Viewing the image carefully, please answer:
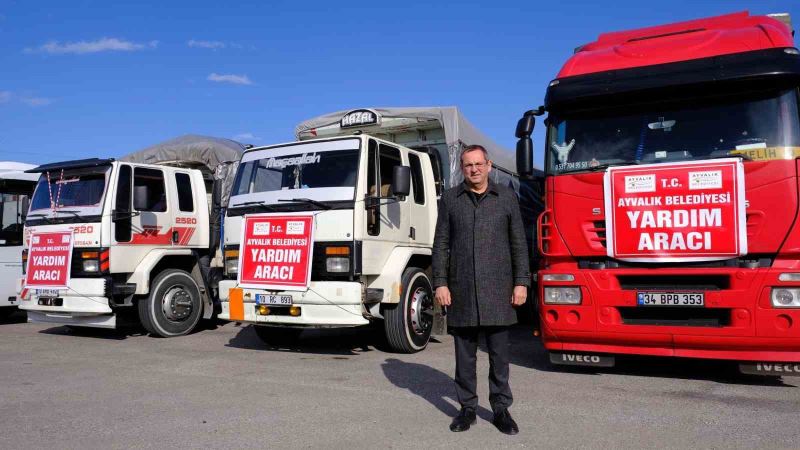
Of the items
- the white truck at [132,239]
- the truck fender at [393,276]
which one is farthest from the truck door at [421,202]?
the white truck at [132,239]

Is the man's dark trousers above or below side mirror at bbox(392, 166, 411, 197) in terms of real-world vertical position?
below

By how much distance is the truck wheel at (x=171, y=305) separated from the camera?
9.53 metres

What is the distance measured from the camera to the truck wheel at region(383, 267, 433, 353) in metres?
7.78

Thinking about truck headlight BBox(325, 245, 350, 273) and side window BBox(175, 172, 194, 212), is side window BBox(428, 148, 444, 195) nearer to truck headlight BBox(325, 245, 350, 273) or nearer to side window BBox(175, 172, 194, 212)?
truck headlight BBox(325, 245, 350, 273)

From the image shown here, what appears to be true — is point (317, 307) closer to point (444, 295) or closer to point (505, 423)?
point (444, 295)

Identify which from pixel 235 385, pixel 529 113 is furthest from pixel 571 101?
pixel 235 385

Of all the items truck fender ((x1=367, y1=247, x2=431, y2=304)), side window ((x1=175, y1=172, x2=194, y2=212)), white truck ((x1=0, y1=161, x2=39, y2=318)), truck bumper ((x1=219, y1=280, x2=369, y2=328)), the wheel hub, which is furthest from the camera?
white truck ((x1=0, y1=161, x2=39, y2=318))

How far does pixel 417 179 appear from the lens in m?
8.76

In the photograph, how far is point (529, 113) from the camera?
6.74 m

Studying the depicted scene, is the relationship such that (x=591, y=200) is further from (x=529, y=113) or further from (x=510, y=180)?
(x=510, y=180)

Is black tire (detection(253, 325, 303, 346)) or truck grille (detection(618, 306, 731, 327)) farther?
black tire (detection(253, 325, 303, 346))

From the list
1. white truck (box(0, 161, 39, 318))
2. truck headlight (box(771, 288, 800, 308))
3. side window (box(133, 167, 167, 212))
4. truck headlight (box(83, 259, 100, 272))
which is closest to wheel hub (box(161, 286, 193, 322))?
truck headlight (box(83, 259, 100, 272))

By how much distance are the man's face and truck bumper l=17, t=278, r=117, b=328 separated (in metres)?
6.27

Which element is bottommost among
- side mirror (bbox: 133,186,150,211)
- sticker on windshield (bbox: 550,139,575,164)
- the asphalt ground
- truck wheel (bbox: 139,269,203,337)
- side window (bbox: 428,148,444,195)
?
the asphalt ground
